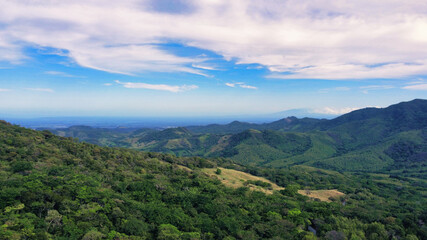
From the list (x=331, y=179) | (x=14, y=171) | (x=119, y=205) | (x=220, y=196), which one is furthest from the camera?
(x=331, y=179)

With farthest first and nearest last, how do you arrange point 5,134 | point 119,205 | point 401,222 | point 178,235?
point 5,134
point 401,222
point 119,205
point 178,235

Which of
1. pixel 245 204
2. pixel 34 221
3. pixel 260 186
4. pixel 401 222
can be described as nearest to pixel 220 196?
pixel 245 204

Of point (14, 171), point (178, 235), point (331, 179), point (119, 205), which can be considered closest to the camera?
point (178, 235)

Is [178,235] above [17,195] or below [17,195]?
below

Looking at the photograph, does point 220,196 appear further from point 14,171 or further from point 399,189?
point 399,189

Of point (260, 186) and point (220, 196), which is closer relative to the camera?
point (220, 196)

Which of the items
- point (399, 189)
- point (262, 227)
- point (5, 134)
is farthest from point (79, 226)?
point (399, 189)

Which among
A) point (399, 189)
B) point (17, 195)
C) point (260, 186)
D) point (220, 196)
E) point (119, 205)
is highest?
point (17, 195)

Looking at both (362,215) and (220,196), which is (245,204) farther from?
(362,215)

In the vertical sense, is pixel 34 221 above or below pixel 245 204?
above
